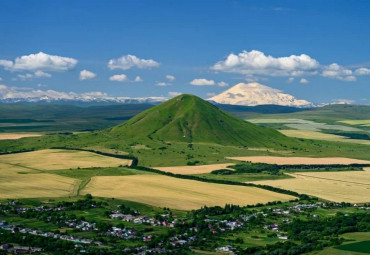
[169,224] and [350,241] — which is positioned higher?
[350,241]

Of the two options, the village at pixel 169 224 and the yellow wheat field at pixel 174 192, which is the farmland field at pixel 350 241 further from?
the yellow wheat field at pixel 174 192

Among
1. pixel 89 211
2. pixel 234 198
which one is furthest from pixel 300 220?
pixel 89 211

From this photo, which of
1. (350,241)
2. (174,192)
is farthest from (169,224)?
(350,241)

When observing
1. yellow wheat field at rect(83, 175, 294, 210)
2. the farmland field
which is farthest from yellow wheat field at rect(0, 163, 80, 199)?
the farmland field

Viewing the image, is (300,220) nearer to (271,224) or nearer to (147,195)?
(271,224)

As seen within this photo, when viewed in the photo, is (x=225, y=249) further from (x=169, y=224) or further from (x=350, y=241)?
(x=350, y=241)

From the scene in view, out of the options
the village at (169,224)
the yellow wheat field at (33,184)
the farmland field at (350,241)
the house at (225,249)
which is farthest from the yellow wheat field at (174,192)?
the farmland field at (350,241)
